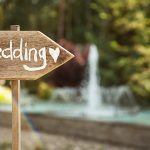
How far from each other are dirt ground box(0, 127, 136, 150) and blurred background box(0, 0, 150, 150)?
0.05 ft

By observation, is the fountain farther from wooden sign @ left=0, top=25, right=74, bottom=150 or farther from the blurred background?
wooden sign @ left=0, top=25, right=74, bottom=150

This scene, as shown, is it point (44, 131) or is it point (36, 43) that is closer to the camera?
point (36, 43)

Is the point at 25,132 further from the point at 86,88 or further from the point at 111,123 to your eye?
the point at 86,88

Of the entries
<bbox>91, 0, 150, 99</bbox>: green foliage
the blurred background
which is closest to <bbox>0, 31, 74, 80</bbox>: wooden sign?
the blurred background

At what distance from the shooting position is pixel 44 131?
8586mm

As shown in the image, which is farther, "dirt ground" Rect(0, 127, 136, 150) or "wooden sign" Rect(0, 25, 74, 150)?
"dirt ground" Rect(0, 127, 136, 150)

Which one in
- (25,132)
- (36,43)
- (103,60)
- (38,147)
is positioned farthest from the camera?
(103,60)

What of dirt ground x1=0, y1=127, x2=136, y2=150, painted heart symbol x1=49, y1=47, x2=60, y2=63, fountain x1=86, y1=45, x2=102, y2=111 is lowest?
dirt ground x1=0, y1=127, x2=136, y2=150

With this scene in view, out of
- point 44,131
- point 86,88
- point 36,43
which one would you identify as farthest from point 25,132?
point 36,43

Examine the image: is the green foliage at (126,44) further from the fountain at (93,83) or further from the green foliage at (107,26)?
the fountain at (93,83)

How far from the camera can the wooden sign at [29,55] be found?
303 centimetres

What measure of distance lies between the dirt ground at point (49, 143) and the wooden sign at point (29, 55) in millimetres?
3864

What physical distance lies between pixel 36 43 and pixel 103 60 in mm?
9013

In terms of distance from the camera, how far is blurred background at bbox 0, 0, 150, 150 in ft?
29.3
